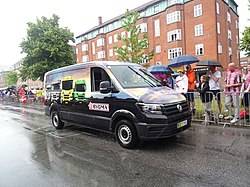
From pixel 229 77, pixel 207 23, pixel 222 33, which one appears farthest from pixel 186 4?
pixel 229 77

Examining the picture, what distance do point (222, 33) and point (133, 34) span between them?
1491 centimetres

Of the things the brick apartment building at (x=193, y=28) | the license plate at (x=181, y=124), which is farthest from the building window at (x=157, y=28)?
the license plate at (x=181, y=124)

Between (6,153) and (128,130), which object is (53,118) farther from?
(128,130)

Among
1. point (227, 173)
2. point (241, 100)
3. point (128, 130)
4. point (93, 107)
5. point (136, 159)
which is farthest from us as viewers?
point (241, 100)

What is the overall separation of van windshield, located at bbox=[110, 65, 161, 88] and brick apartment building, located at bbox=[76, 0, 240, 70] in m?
26.1

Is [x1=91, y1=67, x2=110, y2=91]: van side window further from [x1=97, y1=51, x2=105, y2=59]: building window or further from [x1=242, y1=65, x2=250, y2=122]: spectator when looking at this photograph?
[x1=97, y1=51, x2=105, y2=59]: building window

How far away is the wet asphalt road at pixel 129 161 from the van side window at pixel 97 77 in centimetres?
162

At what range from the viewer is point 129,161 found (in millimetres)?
4387

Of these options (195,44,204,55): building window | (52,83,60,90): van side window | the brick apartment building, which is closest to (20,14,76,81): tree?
(52,83,60,90): van side window

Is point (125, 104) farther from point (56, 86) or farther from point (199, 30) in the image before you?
point (199, 30)

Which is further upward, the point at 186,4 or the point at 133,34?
the point at 186,4

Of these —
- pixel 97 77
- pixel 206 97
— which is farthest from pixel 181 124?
pixel 206 97

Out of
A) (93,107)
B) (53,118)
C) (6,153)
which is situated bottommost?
(6,153)

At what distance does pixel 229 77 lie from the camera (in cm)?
745
